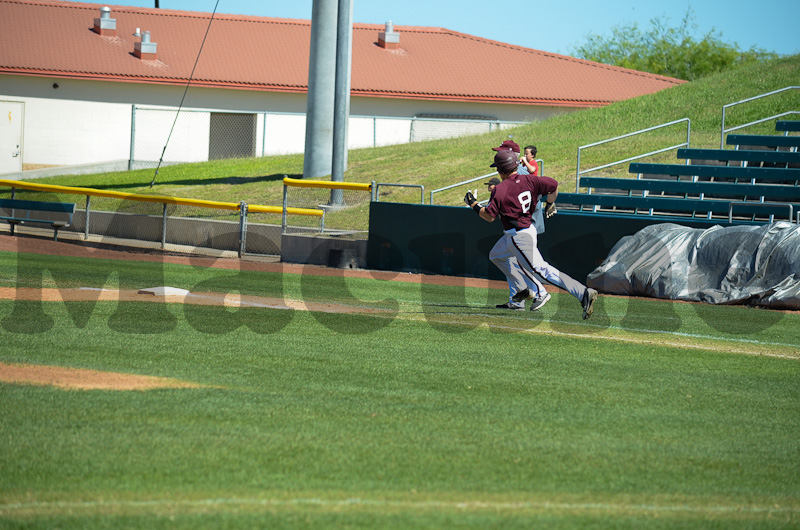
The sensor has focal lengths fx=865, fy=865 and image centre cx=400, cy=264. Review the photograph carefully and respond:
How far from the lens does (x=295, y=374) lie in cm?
676

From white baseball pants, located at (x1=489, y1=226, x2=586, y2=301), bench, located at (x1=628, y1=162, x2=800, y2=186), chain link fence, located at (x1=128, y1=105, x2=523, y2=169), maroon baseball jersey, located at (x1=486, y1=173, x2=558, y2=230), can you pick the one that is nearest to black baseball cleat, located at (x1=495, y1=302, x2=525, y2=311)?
white baseball pants, located at (x1=489, y1=226, x2=586, y2=301)

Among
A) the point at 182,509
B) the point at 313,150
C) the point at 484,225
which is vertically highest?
the point at 313,150

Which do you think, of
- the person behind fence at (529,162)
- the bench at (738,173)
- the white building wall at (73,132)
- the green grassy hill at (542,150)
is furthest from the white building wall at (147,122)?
the person behind fence at (529,162)

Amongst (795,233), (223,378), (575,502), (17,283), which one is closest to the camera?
(575,502)

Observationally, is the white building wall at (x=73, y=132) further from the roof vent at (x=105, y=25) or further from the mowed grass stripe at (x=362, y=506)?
the mowed grass stripe at (x=362, y=506)

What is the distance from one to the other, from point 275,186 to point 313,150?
234 cm

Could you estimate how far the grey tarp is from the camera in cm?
1334

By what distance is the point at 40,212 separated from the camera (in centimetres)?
2195

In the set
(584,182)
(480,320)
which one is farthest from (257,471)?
(584,182)

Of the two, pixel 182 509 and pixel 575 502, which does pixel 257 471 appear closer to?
pixel 182 509

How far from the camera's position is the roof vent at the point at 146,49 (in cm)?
3894

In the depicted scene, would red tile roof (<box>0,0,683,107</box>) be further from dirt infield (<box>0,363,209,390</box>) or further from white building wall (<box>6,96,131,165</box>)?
dirt infield (<box>0,363,209,390</box>)

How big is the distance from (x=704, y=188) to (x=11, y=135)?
28.4 metres

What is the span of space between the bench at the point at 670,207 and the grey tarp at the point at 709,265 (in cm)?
223
